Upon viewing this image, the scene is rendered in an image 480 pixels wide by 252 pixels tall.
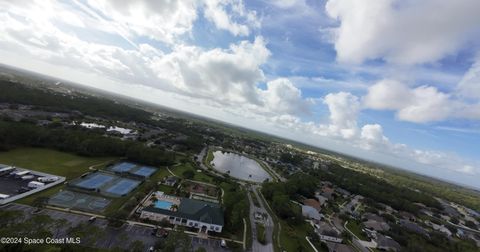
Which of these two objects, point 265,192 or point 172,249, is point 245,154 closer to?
point 265,192

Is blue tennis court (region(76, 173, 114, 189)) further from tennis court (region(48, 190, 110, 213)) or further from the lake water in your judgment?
the lake water

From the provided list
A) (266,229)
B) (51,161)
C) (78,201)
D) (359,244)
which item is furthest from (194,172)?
(359,244)

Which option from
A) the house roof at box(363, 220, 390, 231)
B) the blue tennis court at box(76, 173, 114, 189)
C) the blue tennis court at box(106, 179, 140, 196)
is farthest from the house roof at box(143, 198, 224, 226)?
the house roof at box(363, 220, 390, 231)

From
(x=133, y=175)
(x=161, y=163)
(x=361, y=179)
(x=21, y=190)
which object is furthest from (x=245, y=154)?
(x=21, y=190)

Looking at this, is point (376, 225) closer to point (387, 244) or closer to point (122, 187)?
point (387, 244)

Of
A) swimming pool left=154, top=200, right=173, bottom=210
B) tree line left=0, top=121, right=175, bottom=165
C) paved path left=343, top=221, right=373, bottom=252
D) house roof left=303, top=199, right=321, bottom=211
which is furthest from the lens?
house roof left=303, top=199, right=321, bottom=211

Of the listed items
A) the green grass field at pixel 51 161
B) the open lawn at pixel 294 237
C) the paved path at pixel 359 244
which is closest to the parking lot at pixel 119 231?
the green grass field at pixel 51 161

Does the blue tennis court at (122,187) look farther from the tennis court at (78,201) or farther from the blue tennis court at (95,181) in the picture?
the tennis court at (78,201)
